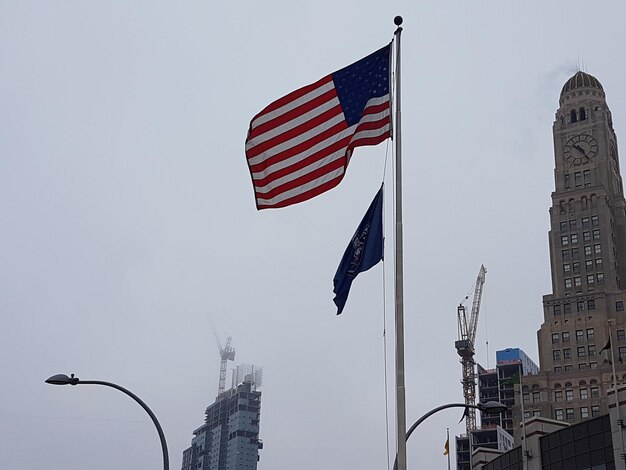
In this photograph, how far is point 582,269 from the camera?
163125mm

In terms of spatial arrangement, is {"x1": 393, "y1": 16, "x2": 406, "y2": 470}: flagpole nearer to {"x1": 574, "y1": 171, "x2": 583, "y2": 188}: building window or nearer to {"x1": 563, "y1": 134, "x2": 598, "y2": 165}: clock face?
{"x1": 574, "y1": 171, "x2": 583, "y2": 188}: building window

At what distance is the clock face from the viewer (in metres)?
173

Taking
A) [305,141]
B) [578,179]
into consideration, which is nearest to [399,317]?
[305,141]

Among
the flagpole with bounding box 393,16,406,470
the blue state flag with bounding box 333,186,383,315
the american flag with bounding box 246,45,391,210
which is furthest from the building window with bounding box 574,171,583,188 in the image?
the blue state flag with bounding box 333,186,383,315

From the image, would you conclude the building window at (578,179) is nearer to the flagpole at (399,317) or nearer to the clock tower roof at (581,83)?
the clock tower roof at (581,83)

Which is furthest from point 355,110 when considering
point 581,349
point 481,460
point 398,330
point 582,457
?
point 581,349

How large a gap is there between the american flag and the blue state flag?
1.40 meters

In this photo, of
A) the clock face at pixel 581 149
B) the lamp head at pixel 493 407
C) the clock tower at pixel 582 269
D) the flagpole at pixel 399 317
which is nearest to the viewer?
the flagpole at pixel 399 317

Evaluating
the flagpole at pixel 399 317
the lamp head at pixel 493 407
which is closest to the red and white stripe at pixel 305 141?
the flagpole at pixel 399 317

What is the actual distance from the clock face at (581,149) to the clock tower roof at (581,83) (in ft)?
39.2

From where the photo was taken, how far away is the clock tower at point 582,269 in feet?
506

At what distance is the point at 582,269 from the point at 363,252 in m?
144

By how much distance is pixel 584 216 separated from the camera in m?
166

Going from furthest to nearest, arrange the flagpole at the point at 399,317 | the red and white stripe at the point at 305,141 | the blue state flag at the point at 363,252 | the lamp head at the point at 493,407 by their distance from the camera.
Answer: the lamp head at the point at 493,407, the red and white stripe at the point at 305,141, the blue state flag at the point at 363,252, the flagpole at the point at 399,317
